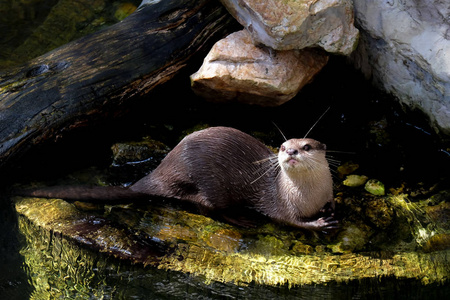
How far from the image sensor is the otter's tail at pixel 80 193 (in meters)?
2.72

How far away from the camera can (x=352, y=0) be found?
3133 millimetres

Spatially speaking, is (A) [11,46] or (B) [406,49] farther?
(A) [11,46]

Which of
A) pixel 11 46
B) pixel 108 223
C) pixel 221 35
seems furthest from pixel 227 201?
pixel 11 46

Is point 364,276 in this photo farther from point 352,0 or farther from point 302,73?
point 352,0

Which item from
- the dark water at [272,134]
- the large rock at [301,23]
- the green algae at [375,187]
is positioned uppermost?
the large rock at [301,23]

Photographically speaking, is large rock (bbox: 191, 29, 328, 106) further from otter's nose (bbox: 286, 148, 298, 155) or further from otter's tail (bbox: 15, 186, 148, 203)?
otter's tail (bbox: 15, 186, 148, 203)

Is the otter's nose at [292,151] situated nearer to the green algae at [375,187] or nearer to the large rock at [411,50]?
the green algae at [375,187]

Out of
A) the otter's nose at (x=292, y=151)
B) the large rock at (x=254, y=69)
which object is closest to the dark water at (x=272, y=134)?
the large rock at (x=254, y=69)

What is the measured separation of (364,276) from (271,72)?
1.31m

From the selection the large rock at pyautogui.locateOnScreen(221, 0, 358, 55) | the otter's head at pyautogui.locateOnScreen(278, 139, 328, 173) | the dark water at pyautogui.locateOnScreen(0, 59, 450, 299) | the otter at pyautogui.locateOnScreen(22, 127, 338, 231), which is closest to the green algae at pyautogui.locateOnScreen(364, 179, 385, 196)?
the dark water at pyautogui.locateOnScreen(0, 59, 450, 299)

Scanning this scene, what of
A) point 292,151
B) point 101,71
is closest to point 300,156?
point 292,151

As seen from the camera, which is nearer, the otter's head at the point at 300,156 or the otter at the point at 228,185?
the otter's head at the point at 300,156

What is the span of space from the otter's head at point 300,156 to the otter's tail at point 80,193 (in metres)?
0.83

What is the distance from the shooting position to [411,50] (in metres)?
2.96
